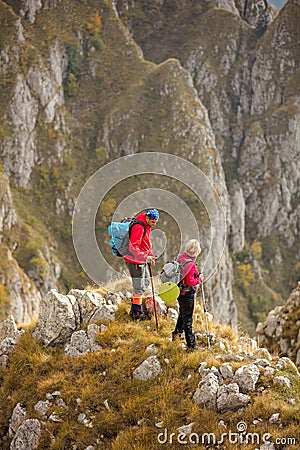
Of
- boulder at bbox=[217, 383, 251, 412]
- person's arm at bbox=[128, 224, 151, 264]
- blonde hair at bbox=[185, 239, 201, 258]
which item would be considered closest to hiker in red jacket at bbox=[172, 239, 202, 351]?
blonde hair at bbox=[185, 239, 201, 258]

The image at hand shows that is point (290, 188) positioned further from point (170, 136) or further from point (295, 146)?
point (170, 136)

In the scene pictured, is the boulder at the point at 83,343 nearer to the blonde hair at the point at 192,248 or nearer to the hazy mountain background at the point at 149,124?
the blonde hair at the point at 192,248

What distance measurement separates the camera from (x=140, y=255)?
35.5 ft

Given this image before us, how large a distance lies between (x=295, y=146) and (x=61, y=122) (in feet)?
291

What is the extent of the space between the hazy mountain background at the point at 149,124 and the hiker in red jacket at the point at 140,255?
59233 millimetres

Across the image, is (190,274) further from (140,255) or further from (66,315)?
(66,315)

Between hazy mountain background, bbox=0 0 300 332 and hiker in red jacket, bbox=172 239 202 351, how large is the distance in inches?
2400

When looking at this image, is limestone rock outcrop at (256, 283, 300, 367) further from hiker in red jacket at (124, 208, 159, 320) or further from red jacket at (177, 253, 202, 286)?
red jacket at (177, 253, 202, 286)

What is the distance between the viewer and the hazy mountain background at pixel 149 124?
9650 cm

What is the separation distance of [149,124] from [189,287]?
108 m

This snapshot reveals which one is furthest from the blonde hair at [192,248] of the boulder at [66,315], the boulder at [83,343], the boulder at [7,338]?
the boulder at [7,338]

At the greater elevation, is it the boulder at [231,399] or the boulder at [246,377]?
the boulder at [246,377]

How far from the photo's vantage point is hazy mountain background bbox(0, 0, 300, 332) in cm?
9650

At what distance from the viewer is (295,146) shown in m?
152
